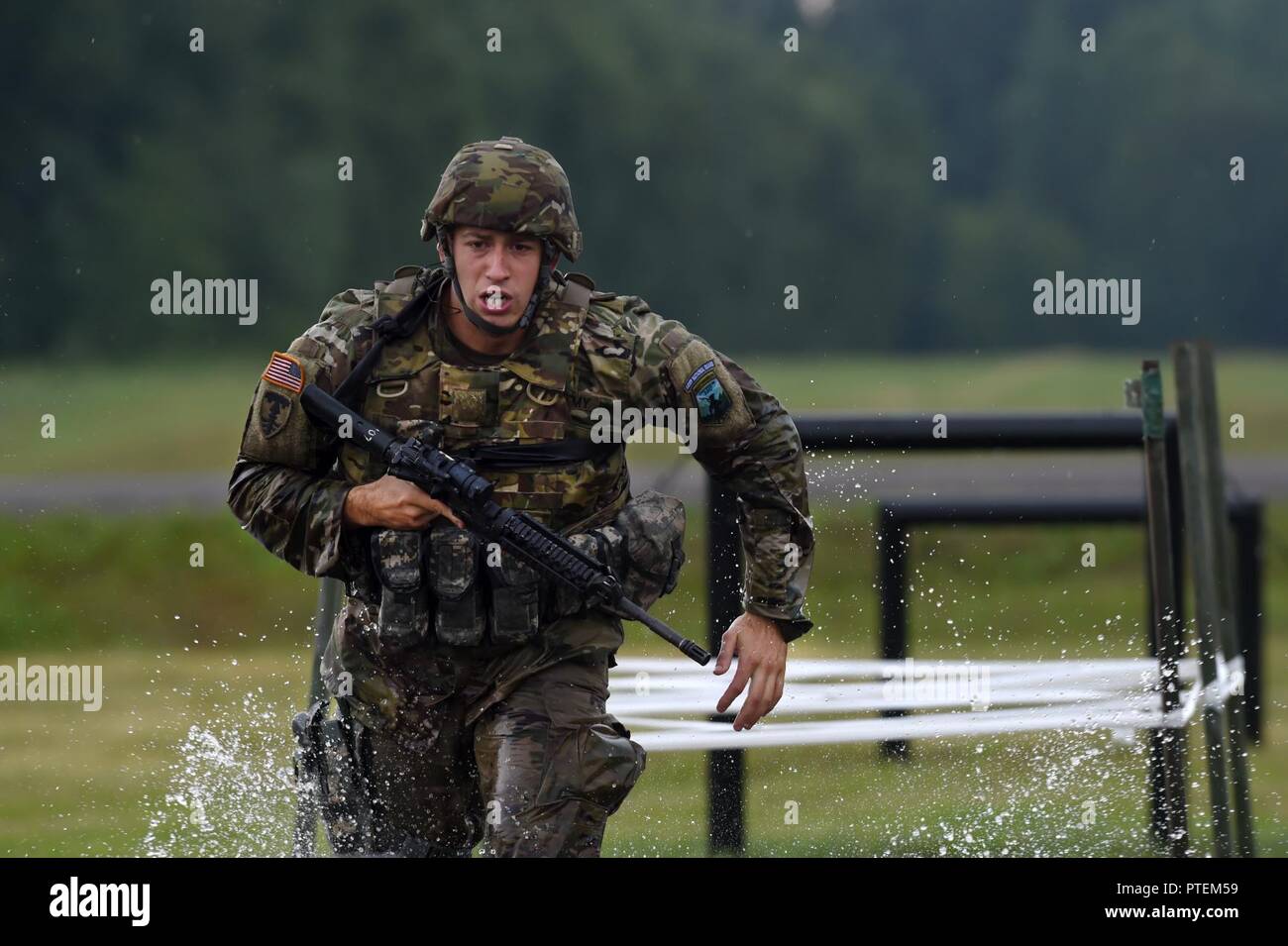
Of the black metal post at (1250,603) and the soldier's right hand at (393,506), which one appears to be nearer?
the soldier's right hand at (393,506)

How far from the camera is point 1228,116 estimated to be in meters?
28.8

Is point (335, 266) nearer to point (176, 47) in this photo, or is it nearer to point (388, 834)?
point (176, 47)

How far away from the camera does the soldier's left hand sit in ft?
14.8

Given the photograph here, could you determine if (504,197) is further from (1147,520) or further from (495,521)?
(1147,520)

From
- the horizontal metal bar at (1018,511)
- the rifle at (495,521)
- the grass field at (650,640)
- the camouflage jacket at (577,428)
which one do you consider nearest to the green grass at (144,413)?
the grass field at (650,640)

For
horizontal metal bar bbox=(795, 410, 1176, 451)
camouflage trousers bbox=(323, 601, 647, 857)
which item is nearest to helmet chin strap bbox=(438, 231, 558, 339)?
camouflage trousers bbox=(323, 601, 647, 857)

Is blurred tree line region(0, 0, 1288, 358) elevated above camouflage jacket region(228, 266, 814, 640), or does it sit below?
above

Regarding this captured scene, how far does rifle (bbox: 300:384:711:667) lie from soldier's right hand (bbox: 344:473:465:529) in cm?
2

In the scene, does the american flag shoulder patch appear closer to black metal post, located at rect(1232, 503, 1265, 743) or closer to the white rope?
the white rope

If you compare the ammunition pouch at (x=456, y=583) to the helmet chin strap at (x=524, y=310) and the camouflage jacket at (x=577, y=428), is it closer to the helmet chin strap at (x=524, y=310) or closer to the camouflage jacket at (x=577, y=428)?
the camouflage jacket at (x=577, y=428)

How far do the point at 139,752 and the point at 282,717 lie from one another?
1506mm

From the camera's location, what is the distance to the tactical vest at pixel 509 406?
4.50 m

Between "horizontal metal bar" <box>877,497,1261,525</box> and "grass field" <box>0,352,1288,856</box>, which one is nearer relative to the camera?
"grass field" <box>0,352,1288,856</box>
